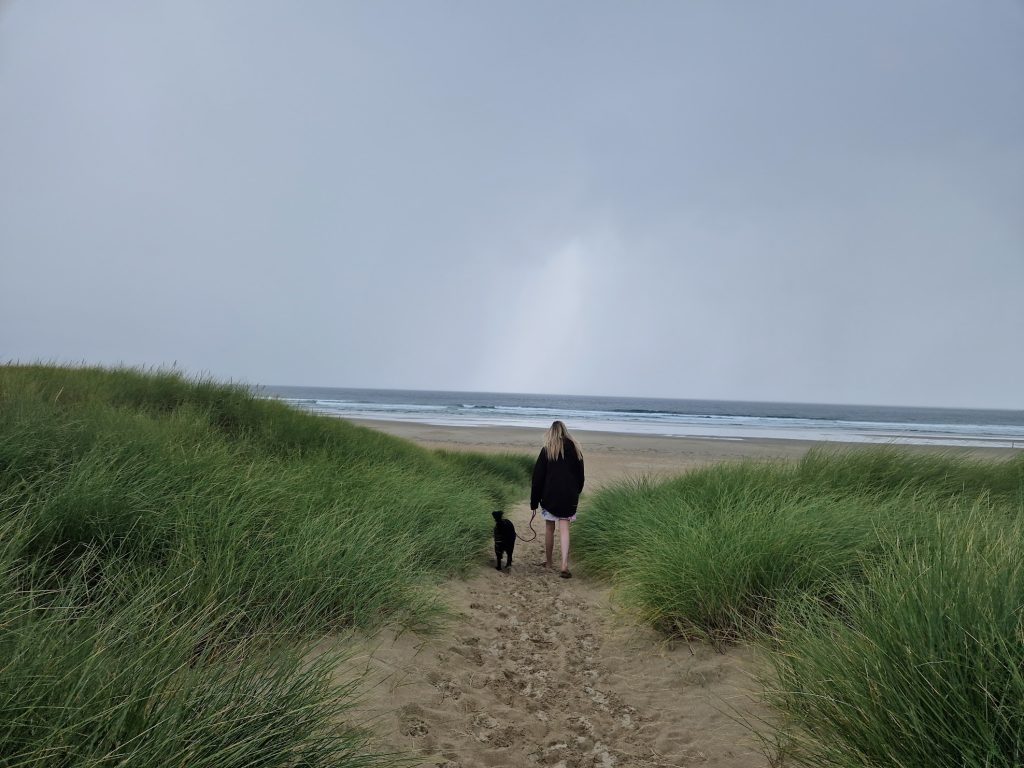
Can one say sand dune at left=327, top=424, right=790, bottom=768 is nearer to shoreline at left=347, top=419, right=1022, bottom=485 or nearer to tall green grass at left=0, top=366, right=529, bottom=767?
tall green grass at left=0, top=366, right=529, bottom=767

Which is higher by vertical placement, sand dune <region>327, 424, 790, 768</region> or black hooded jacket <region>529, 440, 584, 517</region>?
black hooded jacket <region>529, 440, 584, 517</region>

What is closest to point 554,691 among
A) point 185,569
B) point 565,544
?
point 185,569

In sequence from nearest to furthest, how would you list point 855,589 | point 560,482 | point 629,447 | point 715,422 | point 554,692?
point 855,589, point 554,692, point 560,482, point 629,447, point 715,422

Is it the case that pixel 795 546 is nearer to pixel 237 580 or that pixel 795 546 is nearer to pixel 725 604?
pixel 725 604

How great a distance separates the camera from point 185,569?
3219 millimetres

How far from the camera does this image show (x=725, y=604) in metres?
4.12

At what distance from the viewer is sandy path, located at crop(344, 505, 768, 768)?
9.73ft

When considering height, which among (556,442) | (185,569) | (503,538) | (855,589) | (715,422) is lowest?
(503,538)

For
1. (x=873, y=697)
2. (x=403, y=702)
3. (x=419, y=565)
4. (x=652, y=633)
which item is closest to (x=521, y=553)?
(x=419, y=565)

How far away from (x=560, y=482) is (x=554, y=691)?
382cm

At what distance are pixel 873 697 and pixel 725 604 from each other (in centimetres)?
194

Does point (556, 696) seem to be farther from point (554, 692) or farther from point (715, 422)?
point (715, 422)

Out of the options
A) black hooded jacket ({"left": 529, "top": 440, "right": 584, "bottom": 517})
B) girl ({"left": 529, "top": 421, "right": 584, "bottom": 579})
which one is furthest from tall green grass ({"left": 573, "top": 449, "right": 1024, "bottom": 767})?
black hooded jacket ({"left": 529, "top": 440, "right": 584, "bottom": 517})

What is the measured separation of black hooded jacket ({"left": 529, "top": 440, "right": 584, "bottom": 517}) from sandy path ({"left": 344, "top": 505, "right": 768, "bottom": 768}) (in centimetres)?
238
